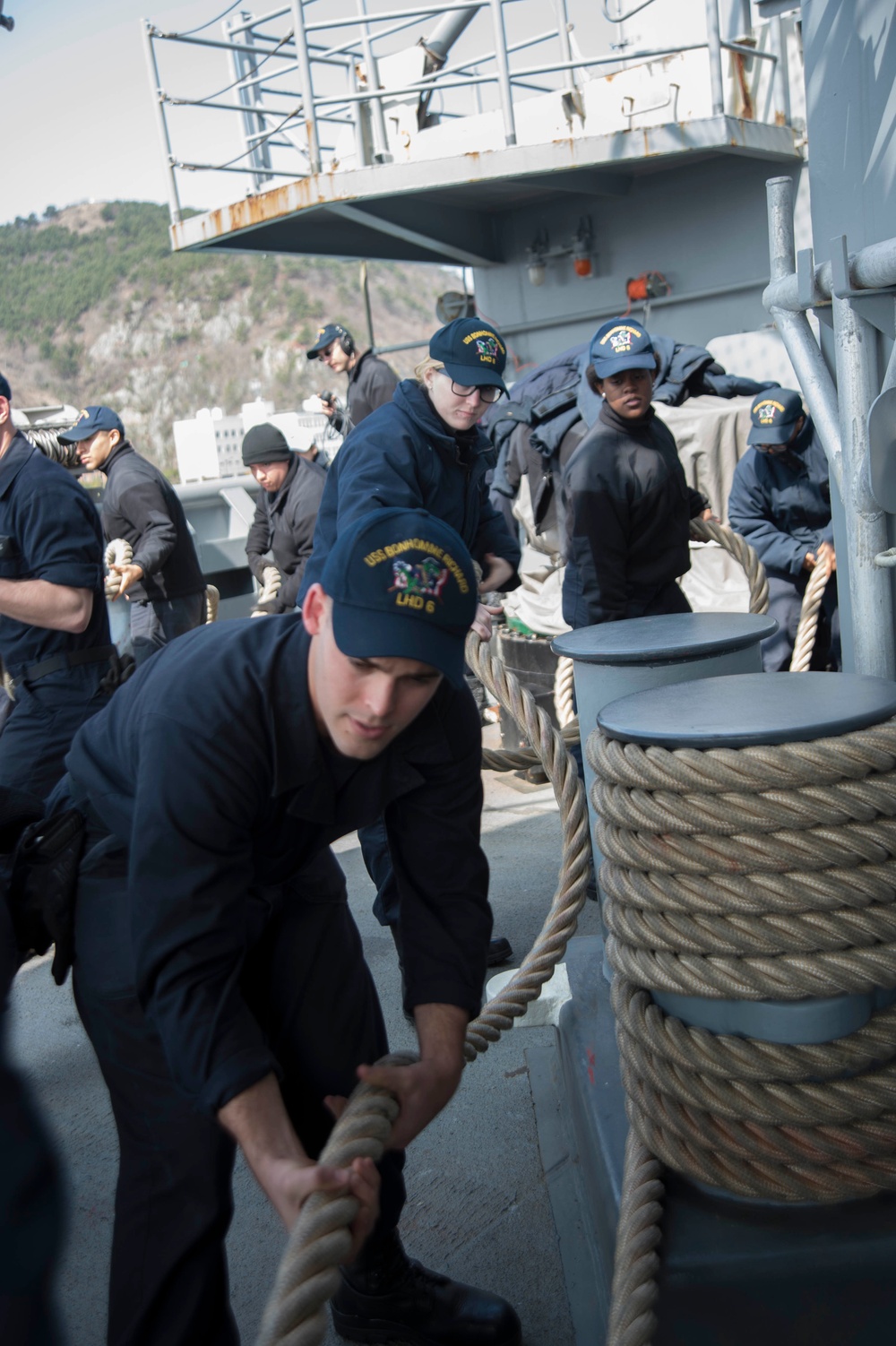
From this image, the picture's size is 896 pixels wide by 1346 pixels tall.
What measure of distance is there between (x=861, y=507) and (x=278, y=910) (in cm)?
128

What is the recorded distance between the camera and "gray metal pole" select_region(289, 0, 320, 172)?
7.51 meters

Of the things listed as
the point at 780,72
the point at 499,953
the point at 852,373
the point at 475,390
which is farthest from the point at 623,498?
the point at 780,72

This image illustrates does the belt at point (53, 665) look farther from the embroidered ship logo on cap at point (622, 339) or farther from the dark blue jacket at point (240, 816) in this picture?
the embroidered ship logo on cap at point (622, 339)

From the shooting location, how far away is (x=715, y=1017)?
1.54 m

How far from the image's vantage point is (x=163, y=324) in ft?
232

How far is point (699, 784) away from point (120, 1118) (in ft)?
3.50

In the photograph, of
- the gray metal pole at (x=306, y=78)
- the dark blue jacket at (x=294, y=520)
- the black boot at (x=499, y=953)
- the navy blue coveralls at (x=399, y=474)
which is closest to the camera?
the navy blue coveralls at (x=399, y=474)

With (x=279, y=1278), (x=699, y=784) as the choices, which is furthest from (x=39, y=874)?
(x=699, y=784)

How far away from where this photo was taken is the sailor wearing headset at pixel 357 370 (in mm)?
6148

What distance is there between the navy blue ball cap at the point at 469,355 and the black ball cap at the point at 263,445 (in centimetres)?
237

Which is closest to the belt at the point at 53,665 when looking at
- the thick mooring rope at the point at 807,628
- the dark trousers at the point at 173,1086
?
the dark trousers at the point at 173,1086

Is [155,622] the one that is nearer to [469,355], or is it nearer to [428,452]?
[428,452]

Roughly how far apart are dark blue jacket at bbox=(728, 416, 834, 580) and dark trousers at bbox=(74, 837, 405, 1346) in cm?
387

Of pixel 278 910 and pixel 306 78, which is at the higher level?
pixel 306 78
